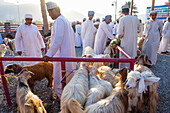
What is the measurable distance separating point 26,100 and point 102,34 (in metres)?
4.29

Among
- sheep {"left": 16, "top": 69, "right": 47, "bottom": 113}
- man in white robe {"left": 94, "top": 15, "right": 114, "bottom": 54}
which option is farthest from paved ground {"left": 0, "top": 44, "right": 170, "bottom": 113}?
man in white robe {"left": 94, "top": 15, "right": 114, "bottom": 54}

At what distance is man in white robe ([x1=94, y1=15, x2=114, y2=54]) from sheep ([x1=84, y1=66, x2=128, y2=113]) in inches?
134

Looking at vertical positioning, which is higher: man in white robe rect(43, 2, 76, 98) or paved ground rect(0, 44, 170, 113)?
man in white robe rect(43, 2, 76, 98)

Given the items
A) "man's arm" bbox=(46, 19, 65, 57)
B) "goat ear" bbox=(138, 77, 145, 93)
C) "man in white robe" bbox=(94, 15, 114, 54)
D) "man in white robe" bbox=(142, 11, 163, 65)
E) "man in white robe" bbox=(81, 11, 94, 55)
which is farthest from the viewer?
"man in white robe" bbox=(81, 11, 94, 55)

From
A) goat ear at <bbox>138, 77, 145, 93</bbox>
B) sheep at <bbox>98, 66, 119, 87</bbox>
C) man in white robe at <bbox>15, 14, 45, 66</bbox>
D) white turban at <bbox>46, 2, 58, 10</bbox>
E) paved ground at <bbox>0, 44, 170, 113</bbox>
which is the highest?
white turban at <bbox>46, 2, 58, 10</bbox>

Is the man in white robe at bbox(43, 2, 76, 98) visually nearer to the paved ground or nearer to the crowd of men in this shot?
the crowd of men

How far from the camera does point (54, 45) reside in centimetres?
285

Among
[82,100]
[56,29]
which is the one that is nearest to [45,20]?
[56,29]

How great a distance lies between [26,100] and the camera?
2318 mm

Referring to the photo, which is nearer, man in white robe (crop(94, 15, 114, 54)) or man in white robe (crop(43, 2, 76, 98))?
man in white robe (crop(43, 2, 76, 98))

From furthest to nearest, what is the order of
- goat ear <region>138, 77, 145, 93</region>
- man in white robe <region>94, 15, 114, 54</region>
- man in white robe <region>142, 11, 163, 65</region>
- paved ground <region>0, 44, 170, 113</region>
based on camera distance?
man in white robe <region>142, 11, 163, 65</region> → man in white robe <region>94, 15, 114, 54</region> → paved ground <region>0, 44, 170, 113</region> → goat ear <region>138, 77, 145, 93</region>

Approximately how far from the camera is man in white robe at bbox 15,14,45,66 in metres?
4.52

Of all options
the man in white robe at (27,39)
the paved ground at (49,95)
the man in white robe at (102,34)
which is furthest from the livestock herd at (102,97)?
the man in white robe at (102,34)

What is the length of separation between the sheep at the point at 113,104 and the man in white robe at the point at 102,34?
11.2ft
